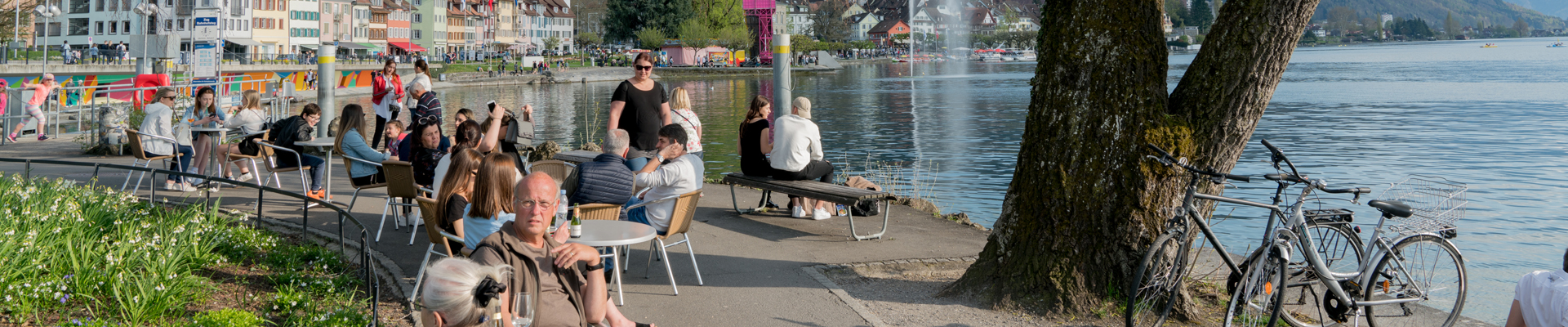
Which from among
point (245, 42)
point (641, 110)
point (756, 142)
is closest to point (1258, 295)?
point (756, 142)

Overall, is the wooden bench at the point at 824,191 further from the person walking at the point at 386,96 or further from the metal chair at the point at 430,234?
the person walking at the point at 386,96

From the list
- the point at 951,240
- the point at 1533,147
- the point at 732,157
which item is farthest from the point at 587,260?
the point at 1533,147

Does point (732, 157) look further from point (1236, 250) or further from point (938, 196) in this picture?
point (1236, 250)

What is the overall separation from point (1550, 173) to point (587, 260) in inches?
862

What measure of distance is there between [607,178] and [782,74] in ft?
17.7

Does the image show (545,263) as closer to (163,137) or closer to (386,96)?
(163,137)

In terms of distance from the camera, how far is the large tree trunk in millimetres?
5508

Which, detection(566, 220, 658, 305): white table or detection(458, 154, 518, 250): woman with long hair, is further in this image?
detection(566, 220, 658, 305): white table

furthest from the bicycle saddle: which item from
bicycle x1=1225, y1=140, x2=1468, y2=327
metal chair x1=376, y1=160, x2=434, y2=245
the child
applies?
the child

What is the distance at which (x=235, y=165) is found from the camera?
1271cm

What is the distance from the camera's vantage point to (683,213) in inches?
268

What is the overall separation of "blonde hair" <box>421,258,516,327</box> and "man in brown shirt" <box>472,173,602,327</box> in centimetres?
63

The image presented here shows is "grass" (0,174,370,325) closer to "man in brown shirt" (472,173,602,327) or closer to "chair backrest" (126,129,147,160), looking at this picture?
"man in brown shirt" (472,173,602,327)

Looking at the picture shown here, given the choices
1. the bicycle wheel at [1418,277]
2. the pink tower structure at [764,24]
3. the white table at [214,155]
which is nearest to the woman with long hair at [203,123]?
the white table at [214,155]
